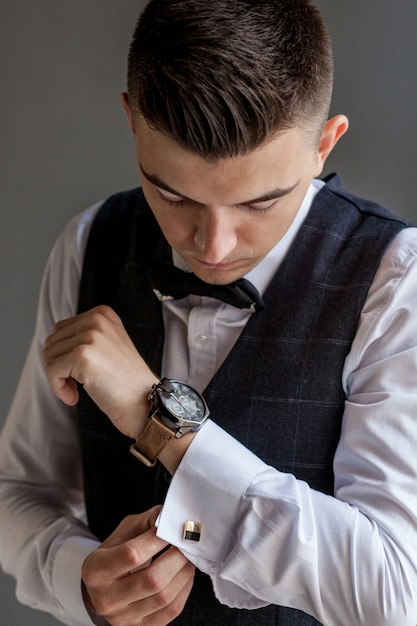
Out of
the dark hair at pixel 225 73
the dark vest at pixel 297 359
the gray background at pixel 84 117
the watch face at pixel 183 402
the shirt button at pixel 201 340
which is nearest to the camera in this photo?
the dark hair at pixel 225 73

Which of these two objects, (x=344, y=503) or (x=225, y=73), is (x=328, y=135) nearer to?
(x=225, y=73)

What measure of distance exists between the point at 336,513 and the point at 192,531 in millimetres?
211

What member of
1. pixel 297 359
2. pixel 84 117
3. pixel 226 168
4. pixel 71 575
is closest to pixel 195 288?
pixel 297 359

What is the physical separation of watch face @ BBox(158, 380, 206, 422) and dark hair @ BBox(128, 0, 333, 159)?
36cm

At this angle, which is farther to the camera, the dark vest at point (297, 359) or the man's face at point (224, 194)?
the dark vest at point (297, 359)

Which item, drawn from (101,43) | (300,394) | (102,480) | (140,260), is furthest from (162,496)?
(101,43)

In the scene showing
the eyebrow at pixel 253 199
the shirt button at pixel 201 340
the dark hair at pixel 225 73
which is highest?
the dark hair at pixel 225 73

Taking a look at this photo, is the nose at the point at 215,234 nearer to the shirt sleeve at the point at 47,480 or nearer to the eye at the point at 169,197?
the eye at the point at 169,197

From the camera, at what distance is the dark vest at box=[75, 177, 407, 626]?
138 cm

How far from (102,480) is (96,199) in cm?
84

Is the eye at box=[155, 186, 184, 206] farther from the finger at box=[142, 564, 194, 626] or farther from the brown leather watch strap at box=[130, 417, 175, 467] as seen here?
the finger at box=[142, 564, 194, 626]

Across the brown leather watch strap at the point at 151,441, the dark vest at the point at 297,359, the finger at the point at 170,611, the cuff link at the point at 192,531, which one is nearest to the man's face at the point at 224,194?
the dark vest at the point at 297,359

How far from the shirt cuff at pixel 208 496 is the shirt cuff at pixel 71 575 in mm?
336

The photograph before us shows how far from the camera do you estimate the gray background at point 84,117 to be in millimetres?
1839
